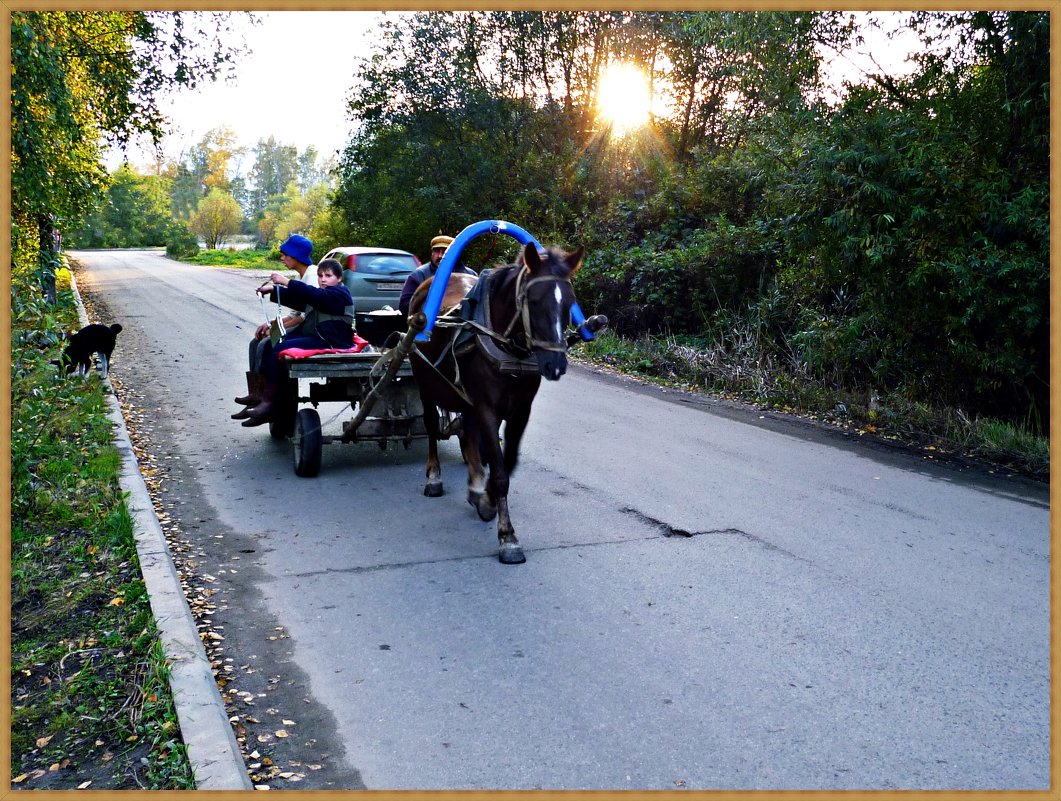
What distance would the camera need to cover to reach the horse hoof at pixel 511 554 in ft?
20.7

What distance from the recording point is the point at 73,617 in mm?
5289

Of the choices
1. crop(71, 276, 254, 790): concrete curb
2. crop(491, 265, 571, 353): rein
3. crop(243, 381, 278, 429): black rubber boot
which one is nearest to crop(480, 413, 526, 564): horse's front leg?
crop(491, 265, 571, 353): rein

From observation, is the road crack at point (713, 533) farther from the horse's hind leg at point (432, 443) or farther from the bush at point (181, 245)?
the bush at point (181, 245)

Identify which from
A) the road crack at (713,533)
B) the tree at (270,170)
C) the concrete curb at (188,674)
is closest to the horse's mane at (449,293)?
the road crack at (713,533)

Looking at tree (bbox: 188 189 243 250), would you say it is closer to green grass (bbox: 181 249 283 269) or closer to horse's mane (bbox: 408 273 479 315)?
green grass (bbox: 181 249 283 269)

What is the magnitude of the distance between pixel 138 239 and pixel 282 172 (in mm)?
73124

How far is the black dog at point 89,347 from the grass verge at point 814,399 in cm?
819

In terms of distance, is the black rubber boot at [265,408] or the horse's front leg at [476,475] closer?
the horse's front leg at [476,475]

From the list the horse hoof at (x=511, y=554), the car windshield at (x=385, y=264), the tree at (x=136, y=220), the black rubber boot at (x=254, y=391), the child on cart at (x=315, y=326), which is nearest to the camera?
the horse hoof at (x=511, y=554)

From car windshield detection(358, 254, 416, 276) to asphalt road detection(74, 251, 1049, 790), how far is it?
916 centimetres

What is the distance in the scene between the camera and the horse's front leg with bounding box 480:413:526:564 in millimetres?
6383

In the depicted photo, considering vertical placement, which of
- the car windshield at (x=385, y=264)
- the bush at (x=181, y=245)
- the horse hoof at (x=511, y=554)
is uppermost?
the bush at (x=181, y=245)

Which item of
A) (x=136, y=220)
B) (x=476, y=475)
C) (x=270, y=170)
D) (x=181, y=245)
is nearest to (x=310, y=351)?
(x=476, y=475)

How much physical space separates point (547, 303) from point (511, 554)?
5.58 ft
